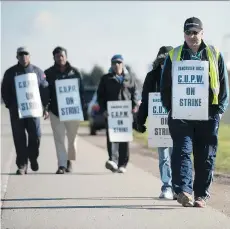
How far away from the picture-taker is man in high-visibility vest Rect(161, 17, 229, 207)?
878cm

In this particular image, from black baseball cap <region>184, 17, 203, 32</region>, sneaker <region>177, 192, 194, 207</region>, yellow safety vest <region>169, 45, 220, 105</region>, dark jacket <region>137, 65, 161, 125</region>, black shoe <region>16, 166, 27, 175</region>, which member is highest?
black baseball cap <region>184, 17, 203, 32</region>

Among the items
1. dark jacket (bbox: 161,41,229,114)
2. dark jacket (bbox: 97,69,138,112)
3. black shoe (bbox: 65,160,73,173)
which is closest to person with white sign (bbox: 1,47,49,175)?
black shoe (bbox: 65,160,73,173)

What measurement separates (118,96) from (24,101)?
1.55 meters

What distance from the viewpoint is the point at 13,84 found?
13.5m

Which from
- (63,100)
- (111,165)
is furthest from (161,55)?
(63,100)

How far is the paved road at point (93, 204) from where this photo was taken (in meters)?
8.16

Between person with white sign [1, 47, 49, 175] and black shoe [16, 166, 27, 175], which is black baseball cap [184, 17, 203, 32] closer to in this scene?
person with white sign [1, 47, 49, 175]

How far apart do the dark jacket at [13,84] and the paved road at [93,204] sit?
3.79 ft

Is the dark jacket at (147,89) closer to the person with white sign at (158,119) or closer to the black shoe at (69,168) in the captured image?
the person with white sign at (158,119)

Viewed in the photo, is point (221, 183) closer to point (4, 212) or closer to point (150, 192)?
point (150, 192)

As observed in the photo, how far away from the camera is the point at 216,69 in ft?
29.1

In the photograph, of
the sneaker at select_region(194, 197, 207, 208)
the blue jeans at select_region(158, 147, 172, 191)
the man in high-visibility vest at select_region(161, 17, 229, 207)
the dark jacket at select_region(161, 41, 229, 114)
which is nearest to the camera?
the man in high-visibility vest at select_region(161, 17, 229, 207)

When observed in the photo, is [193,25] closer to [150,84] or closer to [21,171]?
[150,84]

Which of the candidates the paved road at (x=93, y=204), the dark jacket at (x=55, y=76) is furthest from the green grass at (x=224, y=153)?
the dark jacket at (x=55, y=76)
